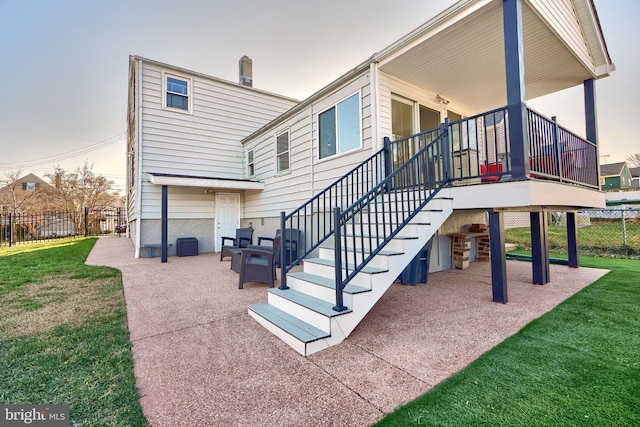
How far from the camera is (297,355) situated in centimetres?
248

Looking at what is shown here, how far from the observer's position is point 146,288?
188 inches

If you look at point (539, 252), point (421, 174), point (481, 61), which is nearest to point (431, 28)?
point (481, 61)

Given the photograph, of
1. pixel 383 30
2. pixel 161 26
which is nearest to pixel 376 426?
pixel 383 30

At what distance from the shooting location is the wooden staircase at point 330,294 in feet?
8.70

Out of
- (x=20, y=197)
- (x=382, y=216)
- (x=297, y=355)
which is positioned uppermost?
(x=20, y=197)

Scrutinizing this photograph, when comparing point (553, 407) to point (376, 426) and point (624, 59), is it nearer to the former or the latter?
point (376, 426)

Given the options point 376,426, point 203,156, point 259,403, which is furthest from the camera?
point 203,156

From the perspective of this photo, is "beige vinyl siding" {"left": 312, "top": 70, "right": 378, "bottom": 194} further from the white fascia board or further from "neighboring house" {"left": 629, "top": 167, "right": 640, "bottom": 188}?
"neighboring house" {"left": 629, "top": 167, "right": 640, "bottom": 188}

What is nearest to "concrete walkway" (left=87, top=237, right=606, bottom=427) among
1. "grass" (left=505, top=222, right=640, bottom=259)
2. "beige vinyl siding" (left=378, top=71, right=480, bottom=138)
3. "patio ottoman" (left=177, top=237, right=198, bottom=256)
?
"beige vinyl siding" (left=378, top=71, right=480, bottom=138)

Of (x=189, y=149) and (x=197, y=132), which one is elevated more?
(x=197, y=132)

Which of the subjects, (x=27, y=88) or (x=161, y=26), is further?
(x=27, y=88)

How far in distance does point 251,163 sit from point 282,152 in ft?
7.33

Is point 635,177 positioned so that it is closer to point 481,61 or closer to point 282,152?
point 481,61

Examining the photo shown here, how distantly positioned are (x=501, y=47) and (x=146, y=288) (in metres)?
7.44
